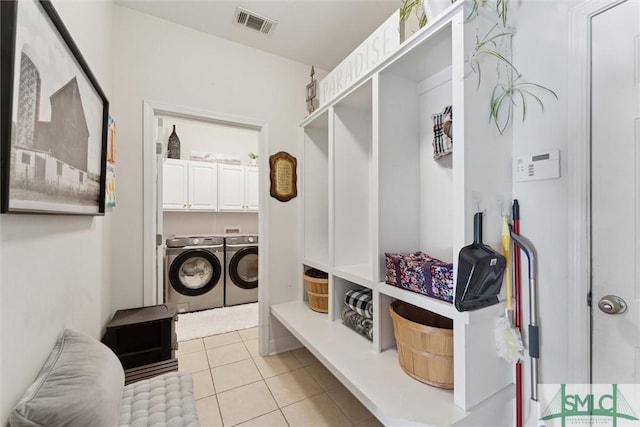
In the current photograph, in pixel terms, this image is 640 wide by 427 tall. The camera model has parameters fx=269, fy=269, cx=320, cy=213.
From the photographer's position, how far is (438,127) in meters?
1.60

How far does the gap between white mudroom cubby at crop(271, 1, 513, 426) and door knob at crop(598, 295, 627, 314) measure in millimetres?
368

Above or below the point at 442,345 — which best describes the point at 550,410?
below

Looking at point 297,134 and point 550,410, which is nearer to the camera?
point 550,410

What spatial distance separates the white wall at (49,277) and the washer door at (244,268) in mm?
2065

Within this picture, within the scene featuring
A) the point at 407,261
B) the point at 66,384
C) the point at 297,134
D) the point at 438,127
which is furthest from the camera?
the point at 297,134

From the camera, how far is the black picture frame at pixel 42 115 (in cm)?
69

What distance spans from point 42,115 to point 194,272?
303 cm

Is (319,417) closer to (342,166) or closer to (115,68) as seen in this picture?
(342,166)

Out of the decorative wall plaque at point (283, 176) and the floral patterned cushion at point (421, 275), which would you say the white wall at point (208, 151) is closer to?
the decorative wall plaque at point (283, 176)

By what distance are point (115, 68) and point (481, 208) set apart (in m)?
2.63

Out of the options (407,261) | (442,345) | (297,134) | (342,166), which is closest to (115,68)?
(297,134)

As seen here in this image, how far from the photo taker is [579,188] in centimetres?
114

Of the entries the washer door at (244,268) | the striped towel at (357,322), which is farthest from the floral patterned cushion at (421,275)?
the washer door at (244,268)

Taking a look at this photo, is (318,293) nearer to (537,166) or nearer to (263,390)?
(263,390)
